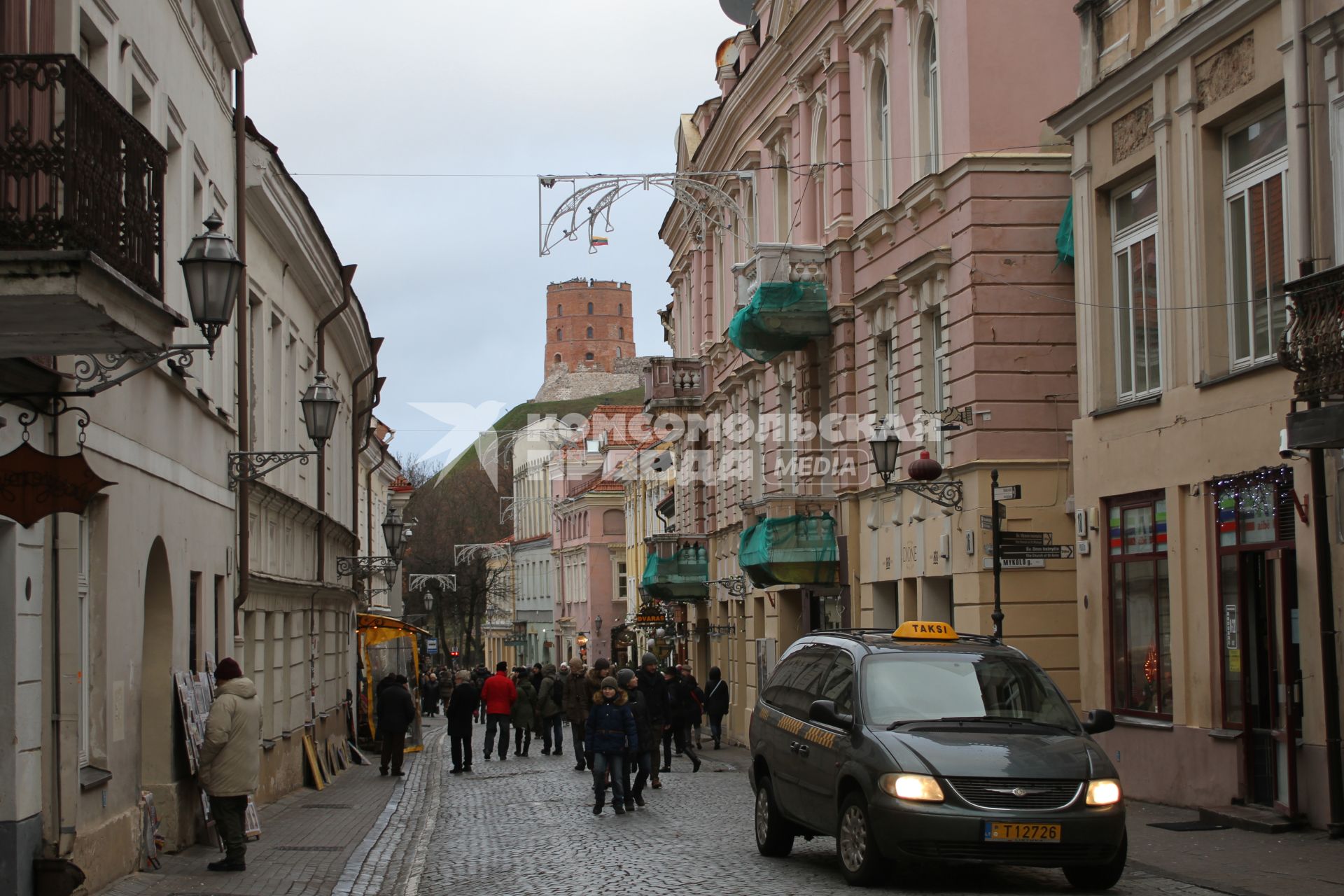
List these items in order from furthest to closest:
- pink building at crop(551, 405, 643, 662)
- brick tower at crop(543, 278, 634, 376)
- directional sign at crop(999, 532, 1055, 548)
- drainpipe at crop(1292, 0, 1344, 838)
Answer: brick tower at crop(543, 278, 634, 376), pink building at crop(551, 405, 643, 662), directional sign at crop(999, 532, 1055, 548), drainpipe at crop(1292, 0, 1344, 838)

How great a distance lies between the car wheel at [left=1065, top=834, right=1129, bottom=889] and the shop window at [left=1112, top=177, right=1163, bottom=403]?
294 inches

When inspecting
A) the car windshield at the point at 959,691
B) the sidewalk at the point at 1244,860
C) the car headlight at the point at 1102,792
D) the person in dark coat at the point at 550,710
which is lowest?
the person in dark coat at the point at 550,710

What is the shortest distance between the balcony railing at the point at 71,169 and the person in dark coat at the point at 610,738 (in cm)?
1029

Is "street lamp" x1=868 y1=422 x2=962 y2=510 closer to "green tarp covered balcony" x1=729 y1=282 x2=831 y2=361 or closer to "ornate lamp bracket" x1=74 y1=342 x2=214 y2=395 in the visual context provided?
"green tarp covered balcony" x1=729 y1=282 x2=831 y2=361

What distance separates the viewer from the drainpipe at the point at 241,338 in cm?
1903

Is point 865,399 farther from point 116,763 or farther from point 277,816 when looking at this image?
point 116,763

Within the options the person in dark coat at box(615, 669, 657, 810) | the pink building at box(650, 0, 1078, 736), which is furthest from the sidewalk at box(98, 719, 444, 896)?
the pink building at box(650, 0, 1078, 736)

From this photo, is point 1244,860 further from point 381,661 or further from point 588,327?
point 588,327

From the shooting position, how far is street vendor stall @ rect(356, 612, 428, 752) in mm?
37969

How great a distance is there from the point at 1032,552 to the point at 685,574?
23519 mm

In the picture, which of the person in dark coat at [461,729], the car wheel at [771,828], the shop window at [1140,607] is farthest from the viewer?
the person in dark coat at [461,729]

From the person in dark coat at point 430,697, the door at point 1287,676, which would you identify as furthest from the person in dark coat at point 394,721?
the person in dark coat at point 430,697

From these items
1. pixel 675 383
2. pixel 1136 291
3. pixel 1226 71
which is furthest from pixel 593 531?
pixel 1226 71

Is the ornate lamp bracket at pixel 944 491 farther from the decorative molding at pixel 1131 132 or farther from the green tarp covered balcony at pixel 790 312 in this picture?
the green tarp covered balcony at pixel 790 312
